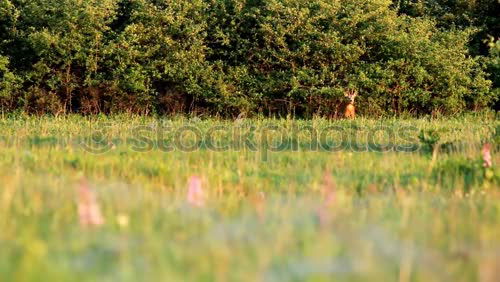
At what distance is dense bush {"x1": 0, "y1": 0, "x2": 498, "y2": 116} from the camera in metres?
22.2

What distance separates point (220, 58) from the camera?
23781 millimetres

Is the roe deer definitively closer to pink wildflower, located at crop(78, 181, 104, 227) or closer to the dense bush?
the dense bush

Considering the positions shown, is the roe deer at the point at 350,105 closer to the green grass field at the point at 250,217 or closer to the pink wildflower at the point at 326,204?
the green grass field at the point at 250,217

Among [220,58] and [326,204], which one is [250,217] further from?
[220,58]

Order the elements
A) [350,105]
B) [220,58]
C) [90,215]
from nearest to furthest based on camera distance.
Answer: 1. [90,215]
2. [350,105]
3. [220,58]

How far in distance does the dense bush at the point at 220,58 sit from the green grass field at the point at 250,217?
12.8 metres

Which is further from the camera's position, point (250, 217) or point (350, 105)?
point (350, 105)

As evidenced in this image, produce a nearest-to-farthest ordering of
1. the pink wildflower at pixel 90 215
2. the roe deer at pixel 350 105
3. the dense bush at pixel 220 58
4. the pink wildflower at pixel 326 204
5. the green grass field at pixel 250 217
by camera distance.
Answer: the green grass field at pixel 250 217 < the pink wildflower at pixel 90 215 < the pink wildflower at pixel 326 204 < the dense bush at pixel 220 58 < the roe deer at pixel 350 105

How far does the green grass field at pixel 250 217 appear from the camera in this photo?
3.58 metres

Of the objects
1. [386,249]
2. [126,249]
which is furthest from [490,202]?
[126,249]

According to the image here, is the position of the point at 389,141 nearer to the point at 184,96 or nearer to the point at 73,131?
the point at 73,131

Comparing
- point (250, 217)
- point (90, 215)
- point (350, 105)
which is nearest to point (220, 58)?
point (350, 105)

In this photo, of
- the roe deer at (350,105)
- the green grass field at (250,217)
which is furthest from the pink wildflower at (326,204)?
the roe deer at (350,105)

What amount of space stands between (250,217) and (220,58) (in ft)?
63.1
